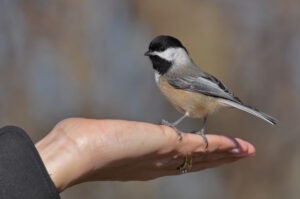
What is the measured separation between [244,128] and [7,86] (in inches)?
36.1

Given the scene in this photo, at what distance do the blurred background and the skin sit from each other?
3.46 ft

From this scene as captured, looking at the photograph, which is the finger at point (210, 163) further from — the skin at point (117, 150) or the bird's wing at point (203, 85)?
the bird's wing at point (203, 85)

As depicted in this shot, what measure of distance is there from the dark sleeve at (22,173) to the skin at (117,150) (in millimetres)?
119

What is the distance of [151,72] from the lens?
2.39 m

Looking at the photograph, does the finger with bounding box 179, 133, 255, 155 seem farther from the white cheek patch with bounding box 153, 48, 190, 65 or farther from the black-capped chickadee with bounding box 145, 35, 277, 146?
the white cheek patch with bounding box 153, 48, 190, 65

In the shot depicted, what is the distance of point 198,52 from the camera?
251 cm

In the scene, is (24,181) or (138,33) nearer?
(24,181)

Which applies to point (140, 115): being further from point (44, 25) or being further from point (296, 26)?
point (296, 26)

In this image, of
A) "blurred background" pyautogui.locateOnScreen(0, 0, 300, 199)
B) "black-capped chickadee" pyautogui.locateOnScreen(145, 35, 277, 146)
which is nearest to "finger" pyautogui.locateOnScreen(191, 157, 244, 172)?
"black-capped chickadee" pyautogui.locateOnScreen(145, 35, 277, 146)

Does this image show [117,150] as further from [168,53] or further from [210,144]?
[168,53]

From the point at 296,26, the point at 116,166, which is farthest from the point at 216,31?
the point at 116,166

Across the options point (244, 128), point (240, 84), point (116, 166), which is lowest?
point (244, 128)

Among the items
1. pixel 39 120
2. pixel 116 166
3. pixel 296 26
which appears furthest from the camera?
pixel 296 26

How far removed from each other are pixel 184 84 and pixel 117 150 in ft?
2.26
